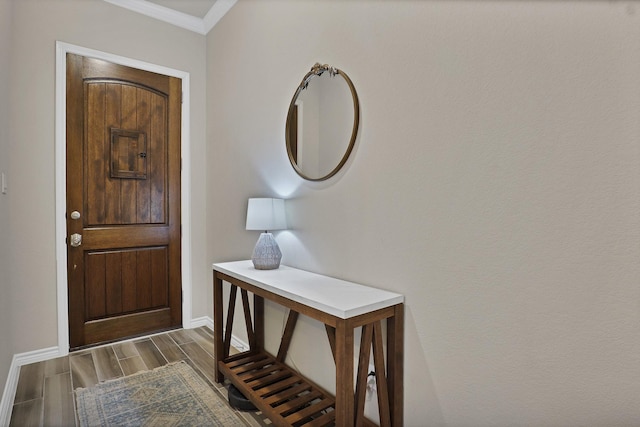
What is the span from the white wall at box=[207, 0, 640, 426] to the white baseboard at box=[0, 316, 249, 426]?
1.54 meters

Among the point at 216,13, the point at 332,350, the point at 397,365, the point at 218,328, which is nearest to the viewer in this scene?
the point at 397,365

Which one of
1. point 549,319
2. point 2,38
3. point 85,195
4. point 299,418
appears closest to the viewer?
point 549,319

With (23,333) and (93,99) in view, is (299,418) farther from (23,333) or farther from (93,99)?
(93,99)

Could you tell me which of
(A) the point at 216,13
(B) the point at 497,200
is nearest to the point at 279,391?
(B) the point at 497,200

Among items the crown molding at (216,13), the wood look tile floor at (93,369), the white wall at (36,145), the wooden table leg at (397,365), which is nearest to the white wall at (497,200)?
the wooden table leg at (397,365)

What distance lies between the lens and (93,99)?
254 cm

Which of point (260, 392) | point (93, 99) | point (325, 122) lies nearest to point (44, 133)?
point (93, 99)

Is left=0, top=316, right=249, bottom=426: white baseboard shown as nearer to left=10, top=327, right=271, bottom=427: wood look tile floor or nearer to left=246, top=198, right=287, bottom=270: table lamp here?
left=10, top=327, right=271, bottom=427: wood look tile floor

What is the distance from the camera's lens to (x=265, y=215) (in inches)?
76.5

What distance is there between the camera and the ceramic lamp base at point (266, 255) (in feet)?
6.20

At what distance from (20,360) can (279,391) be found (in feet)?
6.07

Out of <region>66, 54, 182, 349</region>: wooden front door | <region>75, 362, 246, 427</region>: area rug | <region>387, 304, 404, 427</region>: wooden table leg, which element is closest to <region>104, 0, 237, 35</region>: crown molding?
<region>66, 54, 182, 349</region>: wooden front door

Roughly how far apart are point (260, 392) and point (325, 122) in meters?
1.44

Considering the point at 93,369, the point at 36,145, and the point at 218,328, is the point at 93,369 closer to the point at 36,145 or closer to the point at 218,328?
the point at 218,328
